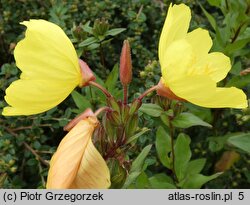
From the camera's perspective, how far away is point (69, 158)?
82 cm

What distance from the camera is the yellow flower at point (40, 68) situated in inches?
34.7

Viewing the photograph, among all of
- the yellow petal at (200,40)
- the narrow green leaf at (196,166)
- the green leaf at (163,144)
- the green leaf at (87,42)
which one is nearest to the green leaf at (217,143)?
the narrow green leaf at (196,166)

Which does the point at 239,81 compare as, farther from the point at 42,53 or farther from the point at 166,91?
the point at 42,53

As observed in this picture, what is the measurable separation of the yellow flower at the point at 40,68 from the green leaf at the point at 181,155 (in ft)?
1.79

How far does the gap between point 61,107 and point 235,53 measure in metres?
0.64

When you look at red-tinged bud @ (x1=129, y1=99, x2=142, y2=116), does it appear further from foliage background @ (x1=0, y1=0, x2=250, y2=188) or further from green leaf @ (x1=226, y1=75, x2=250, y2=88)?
green leaf @ (x1=226, y1=75, x2=250, y2=88)

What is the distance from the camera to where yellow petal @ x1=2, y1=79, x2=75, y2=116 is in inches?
34.5

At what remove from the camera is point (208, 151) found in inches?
67.9

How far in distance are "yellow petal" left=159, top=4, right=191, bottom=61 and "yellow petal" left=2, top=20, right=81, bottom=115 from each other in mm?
181

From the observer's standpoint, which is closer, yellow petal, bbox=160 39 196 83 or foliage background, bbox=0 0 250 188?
yellow petal, bbox=160 39 196 83

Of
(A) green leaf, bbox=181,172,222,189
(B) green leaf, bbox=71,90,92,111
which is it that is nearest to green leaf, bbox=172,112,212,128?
(A) green leaf, bbox=181,172,222,189

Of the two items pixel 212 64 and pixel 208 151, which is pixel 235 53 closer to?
pixel 208 151

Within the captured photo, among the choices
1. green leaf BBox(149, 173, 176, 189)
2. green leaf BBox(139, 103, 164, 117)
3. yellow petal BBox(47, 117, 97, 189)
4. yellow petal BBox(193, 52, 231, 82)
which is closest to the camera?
yellow petal BBox(47, 117, 97, 189)

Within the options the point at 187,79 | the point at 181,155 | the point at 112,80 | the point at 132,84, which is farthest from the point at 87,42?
the point at 187,79
